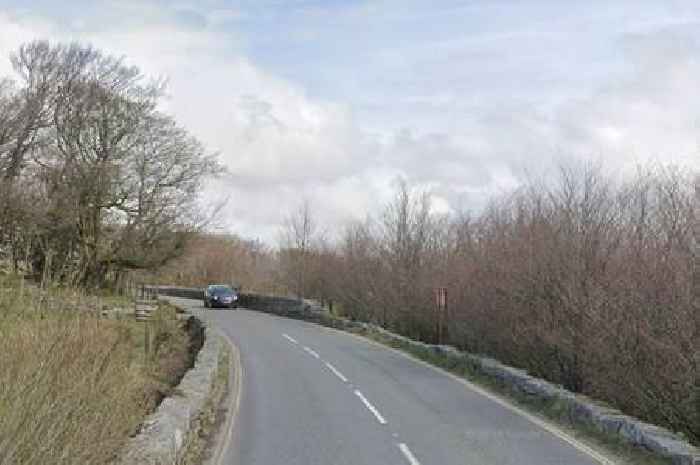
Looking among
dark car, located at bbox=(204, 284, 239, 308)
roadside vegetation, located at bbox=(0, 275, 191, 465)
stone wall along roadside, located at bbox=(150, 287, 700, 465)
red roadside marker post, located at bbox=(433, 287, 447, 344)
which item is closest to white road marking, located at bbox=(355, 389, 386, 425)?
stone wall along roadside, located at bbox=(150, 287, 700, 465)

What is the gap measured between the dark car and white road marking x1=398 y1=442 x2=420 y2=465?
4658 cm

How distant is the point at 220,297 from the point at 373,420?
44.4 metres

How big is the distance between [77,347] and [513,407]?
11304mm

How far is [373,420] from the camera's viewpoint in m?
15.6

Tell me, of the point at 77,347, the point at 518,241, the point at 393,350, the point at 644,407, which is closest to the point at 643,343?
the point at 644,407

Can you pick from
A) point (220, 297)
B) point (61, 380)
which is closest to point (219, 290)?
point (220, 297)

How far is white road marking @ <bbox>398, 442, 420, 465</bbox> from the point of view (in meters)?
12.0

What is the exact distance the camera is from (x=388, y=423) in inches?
604

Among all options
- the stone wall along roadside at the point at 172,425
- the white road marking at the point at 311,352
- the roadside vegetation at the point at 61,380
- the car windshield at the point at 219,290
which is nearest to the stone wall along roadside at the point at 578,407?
the white road marking at the point at 311,352

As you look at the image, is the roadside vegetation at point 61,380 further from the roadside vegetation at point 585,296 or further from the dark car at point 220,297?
the dark car at point 220,297

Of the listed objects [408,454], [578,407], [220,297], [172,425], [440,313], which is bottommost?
[408,454]

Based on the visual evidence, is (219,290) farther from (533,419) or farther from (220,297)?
(533,419)

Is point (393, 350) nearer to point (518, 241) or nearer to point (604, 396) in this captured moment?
point (518, 241)

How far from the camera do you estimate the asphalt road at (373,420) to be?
40.8 feet
